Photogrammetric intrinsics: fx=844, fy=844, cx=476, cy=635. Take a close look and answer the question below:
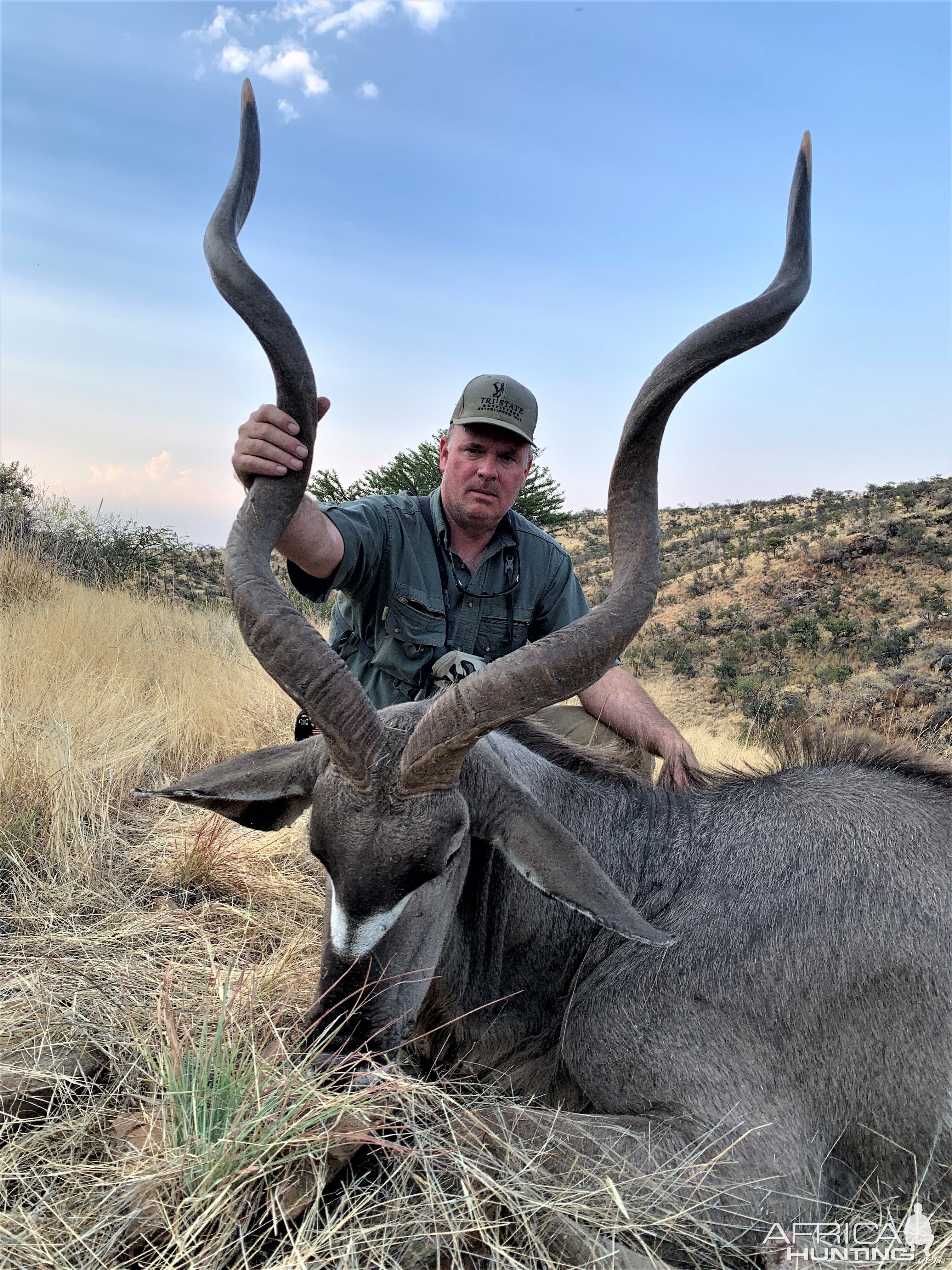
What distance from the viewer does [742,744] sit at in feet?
44.3

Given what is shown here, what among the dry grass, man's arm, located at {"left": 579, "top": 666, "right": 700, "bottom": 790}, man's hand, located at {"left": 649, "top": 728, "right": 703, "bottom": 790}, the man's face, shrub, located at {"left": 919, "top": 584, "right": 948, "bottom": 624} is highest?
shrub, located at {"left": 919, "top": 584, "right": 948, "bottom": 624}

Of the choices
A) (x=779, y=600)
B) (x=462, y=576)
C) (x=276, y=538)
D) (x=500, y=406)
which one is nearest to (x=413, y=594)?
(x=462, y=576)

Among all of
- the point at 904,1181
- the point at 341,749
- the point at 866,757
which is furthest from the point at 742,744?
the point at 341,749

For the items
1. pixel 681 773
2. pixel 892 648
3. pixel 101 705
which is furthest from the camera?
pixel 892 648

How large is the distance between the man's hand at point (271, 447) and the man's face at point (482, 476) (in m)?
2.38

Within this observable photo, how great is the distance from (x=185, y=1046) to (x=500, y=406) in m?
4.36

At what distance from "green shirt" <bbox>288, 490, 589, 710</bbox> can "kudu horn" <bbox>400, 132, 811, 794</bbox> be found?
232 centimetres

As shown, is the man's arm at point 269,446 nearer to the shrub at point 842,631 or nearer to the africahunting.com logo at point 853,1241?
the africahunting.com logo at point 853,1241

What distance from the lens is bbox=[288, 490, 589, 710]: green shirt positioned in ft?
18.4

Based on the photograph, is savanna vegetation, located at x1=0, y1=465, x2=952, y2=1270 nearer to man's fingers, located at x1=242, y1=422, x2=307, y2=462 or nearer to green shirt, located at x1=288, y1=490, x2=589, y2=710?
green shirt, located at x1=288, y1=490, x2=589, y2=710

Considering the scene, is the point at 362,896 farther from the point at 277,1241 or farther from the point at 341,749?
the point at 277,1241

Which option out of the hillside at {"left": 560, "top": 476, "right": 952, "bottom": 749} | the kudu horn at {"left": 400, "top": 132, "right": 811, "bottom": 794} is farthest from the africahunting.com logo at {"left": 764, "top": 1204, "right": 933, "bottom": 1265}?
the hillside at {"left": 560, "top": 476, "right": 952, "bottom": 749}

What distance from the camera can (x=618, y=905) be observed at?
9.99ft

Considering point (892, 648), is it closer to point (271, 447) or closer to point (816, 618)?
point (816, 618)
